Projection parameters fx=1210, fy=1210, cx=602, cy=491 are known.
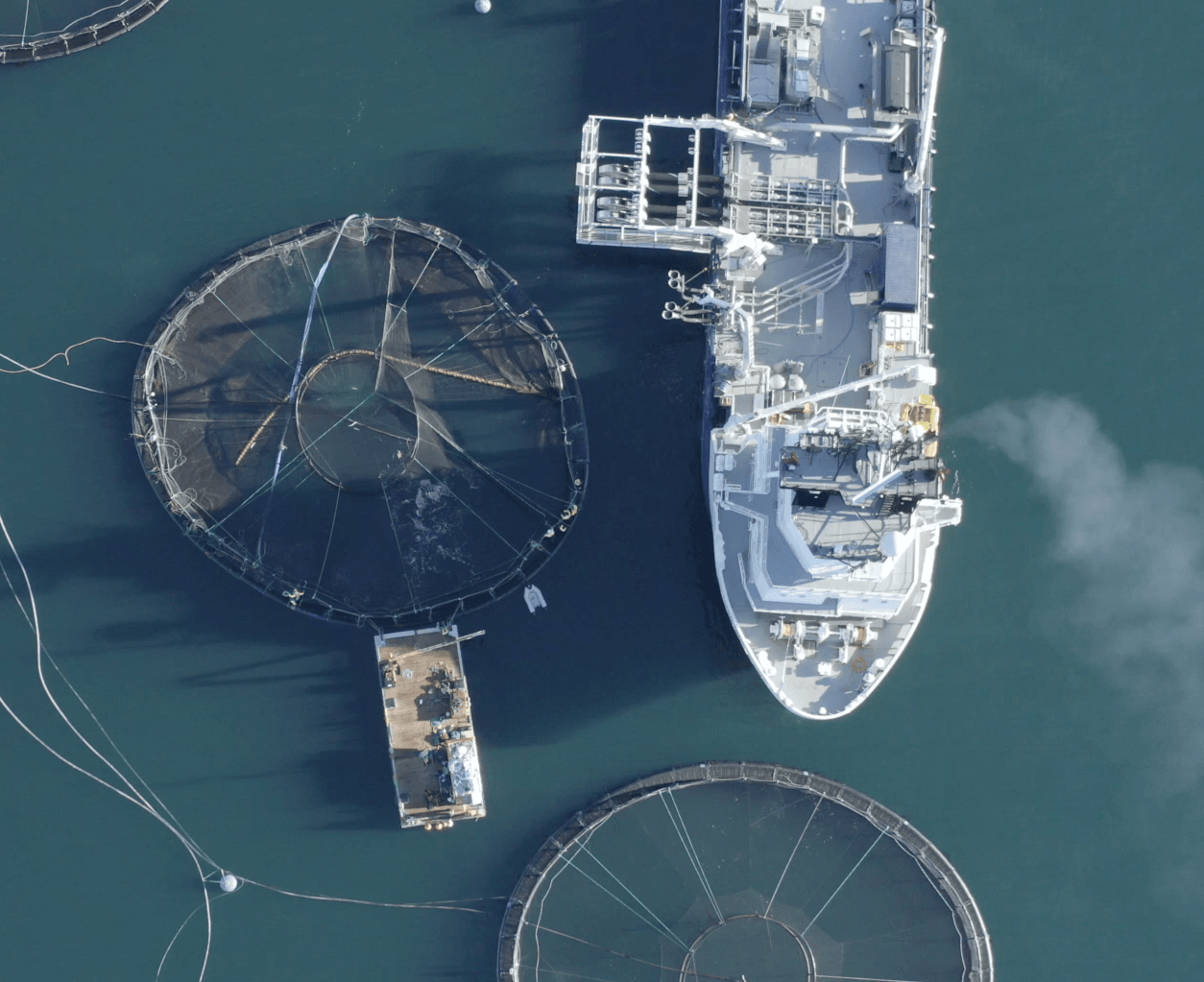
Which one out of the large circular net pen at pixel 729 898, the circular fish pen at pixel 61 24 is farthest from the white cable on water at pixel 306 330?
the large circular net pen at pixel 729 898

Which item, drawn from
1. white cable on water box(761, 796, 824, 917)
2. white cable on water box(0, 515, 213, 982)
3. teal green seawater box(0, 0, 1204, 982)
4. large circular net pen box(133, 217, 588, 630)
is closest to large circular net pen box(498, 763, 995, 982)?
white cable on water box(761, 796, 824, 917)

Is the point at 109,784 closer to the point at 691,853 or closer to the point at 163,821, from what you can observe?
the point at 163,821

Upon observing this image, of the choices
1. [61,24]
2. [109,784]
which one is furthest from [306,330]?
[109,784]

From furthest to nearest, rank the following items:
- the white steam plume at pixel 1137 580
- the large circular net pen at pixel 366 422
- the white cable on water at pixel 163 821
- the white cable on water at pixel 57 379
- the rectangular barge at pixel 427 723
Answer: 1. the white cable on water at pixel 57 379
2. the white steam plume at pixel 1137 580
3. the large circular net pen at pixel 366 422
4. the white cable on water at pixel 163 821
5. the rectangular barge at pixel 427 723

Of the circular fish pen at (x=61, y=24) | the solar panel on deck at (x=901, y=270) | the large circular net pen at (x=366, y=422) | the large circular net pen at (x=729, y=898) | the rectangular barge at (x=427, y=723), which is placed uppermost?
the circular fish pen at (x=61, y=24)

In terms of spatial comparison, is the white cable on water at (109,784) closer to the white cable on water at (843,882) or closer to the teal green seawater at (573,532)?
the teal green seawater at (573,532)

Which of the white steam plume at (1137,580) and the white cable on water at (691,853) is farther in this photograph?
the white steam plume at (1137,580)
